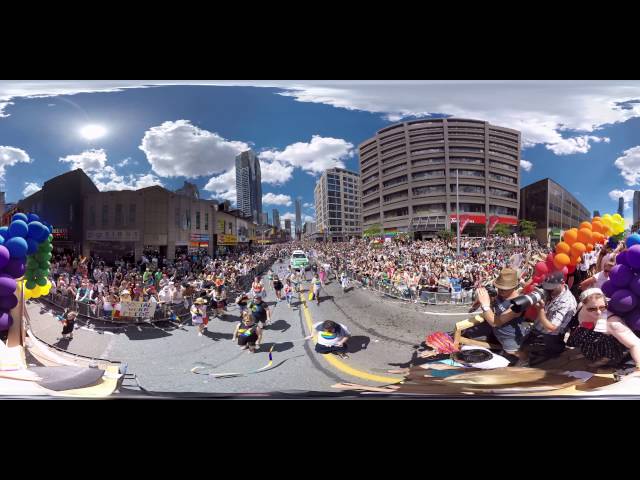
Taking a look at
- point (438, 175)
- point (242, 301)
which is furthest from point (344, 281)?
point (438, 175)

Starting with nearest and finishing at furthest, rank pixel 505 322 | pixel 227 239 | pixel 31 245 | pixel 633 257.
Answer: pixel 633 257, pixel 505 322, pixel 31 245, pixel 227 239

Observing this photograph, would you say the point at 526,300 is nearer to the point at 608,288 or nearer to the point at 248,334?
the point at 608,288

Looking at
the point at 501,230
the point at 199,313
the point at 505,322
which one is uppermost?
the point at 501,230

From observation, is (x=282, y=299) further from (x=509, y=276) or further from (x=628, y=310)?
(x=628, y=310)

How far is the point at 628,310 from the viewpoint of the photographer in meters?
2.42

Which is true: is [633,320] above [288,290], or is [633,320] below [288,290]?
below

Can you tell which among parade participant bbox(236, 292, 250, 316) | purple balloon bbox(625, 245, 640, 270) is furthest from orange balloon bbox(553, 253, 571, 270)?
parade participant bbox(236, 292, 250, 316)

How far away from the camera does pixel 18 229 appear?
2.53 metres

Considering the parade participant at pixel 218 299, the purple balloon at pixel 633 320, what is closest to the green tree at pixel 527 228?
→ the purple balloon at pixel 633 320

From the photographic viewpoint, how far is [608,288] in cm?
247

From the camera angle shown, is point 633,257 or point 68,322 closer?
point 633,257

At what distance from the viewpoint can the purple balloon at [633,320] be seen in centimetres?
242

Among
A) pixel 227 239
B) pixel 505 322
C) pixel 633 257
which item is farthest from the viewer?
pixel 227 239

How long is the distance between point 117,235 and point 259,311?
1.37 meters
